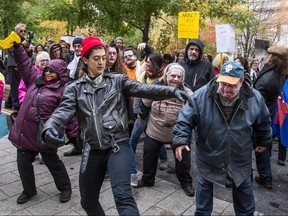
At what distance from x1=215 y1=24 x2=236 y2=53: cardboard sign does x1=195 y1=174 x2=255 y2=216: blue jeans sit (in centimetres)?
370

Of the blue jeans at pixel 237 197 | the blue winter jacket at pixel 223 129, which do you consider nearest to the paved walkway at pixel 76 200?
the blue jeans at pixel 237 197

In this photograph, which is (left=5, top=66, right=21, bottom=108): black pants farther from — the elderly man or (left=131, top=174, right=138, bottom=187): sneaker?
the elderly man

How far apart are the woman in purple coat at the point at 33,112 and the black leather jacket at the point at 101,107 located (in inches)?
40.6

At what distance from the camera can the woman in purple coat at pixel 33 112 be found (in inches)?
136

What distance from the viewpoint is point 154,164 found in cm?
402

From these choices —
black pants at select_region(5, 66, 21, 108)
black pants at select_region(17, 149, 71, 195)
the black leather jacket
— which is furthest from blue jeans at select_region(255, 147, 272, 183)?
black pants at select_region(5, 66, 21, 108)

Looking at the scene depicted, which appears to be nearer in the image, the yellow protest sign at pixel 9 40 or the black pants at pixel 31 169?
the yellow protest sign at pixel 9 40

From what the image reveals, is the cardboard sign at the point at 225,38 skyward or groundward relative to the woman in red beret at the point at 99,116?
skyward

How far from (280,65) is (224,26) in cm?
210

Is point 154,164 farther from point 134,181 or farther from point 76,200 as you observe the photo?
point 76,200

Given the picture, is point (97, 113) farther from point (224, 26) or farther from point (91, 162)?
point (224, 26)

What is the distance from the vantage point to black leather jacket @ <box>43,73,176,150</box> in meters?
2.41

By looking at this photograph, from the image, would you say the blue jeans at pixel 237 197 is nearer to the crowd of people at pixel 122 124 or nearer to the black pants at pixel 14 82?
the crowd of people at pixel 122 124

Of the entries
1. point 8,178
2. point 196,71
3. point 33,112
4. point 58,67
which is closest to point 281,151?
point 196,71
